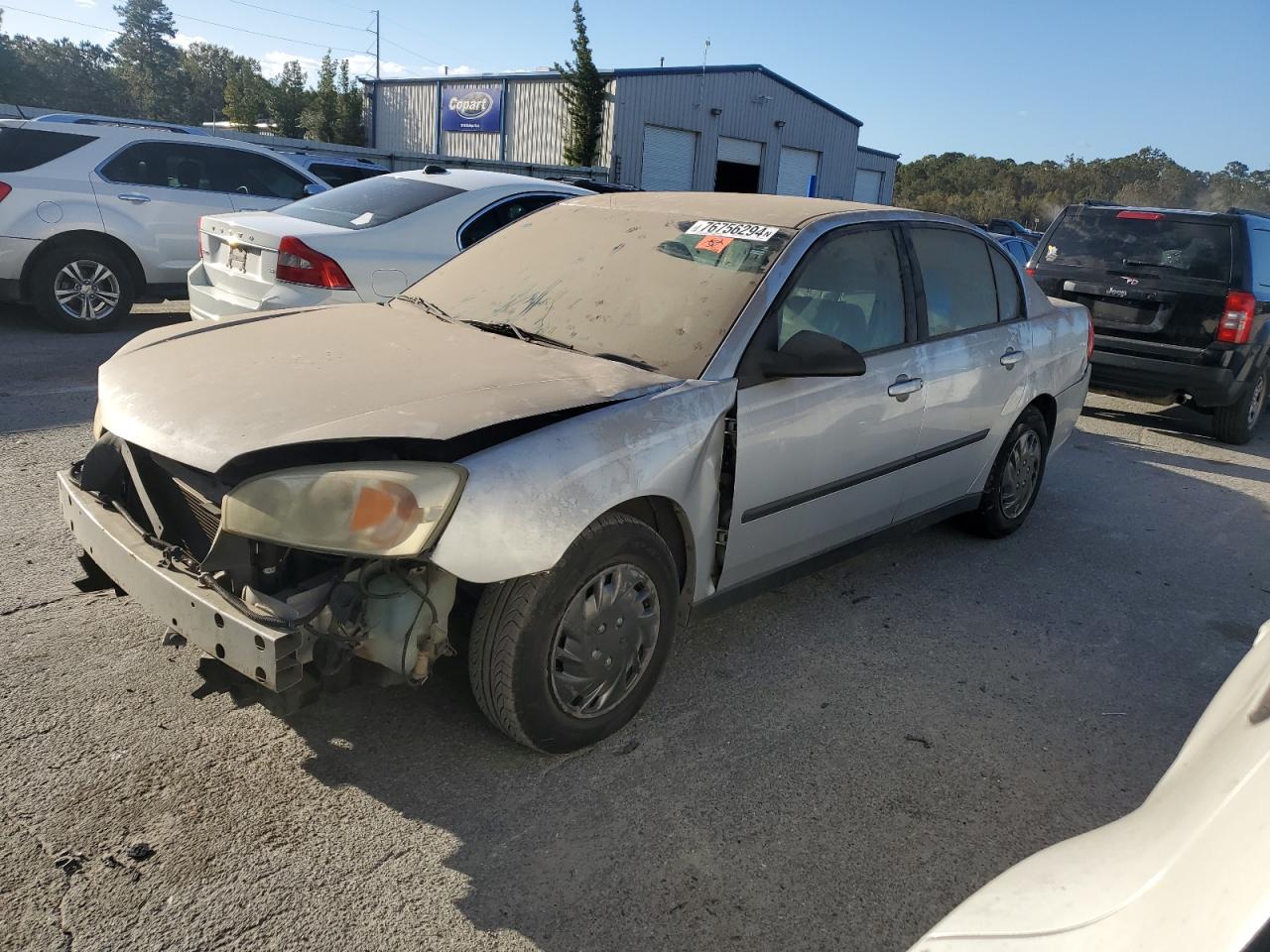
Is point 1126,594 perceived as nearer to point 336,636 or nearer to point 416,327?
point 416,327

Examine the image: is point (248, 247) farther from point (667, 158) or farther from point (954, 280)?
point (667, 158)

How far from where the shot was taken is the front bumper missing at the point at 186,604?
2295 millimetres

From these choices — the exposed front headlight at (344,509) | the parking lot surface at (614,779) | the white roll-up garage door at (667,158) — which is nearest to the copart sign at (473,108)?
the white roll-up garage door at (667,158)

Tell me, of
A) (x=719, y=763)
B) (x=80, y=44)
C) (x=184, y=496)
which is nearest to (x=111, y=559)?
(x=184, y=496)

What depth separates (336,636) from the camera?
2.44 meters

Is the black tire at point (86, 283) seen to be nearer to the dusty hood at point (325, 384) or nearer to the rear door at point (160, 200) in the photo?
the rear door at point (160, 200)

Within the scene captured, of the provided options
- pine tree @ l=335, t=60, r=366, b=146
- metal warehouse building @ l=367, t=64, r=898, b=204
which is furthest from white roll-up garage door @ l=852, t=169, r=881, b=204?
pine tree @ l=335, t=60, r=366, b=146

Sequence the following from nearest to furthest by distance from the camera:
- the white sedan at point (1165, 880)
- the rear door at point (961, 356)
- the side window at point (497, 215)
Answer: the white sedan at point (1165, 880) < the rear door at point (961, 356) < the side window at point (497, 215)

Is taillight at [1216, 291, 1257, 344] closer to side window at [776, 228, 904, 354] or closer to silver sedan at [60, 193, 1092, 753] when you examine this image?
silver sedan at [60, 193, 1092, 753]

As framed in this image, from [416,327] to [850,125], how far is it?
3886 centimetres

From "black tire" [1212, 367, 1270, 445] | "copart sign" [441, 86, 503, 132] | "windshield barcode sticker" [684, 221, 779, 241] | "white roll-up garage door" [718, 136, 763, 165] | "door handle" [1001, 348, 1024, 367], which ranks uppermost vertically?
"copart sign" [441, 86, 503, 132]

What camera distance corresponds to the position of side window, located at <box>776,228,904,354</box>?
3.54 m

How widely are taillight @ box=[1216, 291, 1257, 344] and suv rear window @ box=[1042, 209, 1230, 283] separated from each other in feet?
0.57

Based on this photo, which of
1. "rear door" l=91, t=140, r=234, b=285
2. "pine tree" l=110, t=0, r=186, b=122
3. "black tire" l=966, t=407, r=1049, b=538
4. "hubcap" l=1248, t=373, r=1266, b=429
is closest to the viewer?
"black tire" l=966, t=407, r=1049, b=538
